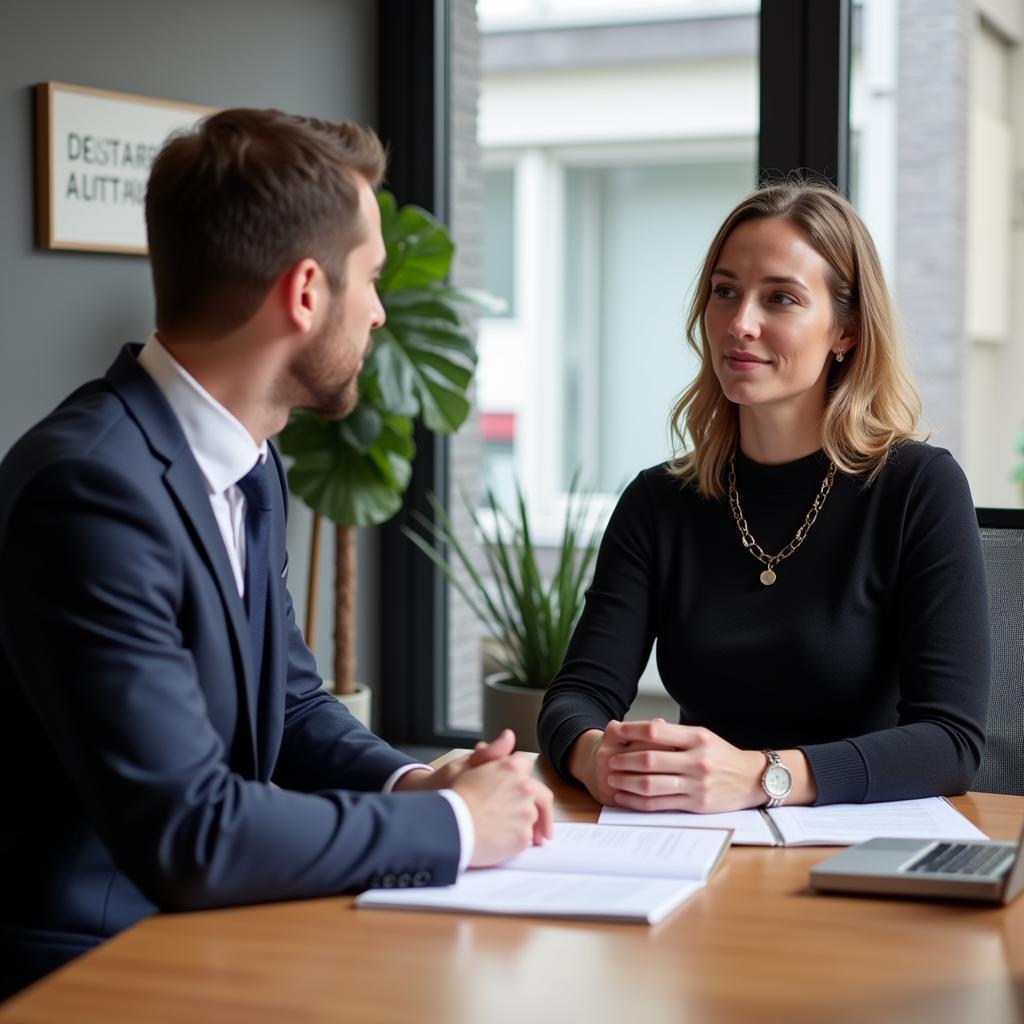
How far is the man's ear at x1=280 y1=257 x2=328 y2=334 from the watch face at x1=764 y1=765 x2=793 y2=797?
0.72 meters

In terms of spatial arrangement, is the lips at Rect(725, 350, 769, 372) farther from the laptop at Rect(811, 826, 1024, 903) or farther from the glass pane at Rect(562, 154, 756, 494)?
the glass pane at Rect(562, 154, 756, 494)

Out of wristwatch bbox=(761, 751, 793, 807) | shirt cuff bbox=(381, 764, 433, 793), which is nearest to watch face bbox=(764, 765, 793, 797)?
wristwatch bbox=(761, 751, 793, 807)

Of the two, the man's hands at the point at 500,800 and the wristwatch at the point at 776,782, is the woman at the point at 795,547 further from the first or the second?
the man's hands at the point at 500,800

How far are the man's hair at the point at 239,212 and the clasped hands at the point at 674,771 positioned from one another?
0.61 m

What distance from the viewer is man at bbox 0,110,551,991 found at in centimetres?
128

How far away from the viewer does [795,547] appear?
2064mm

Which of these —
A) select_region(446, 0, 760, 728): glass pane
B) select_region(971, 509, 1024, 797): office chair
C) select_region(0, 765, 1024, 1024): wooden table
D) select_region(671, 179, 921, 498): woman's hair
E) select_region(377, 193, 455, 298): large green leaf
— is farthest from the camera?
select_region(446, 0, 760, 728): glass pane

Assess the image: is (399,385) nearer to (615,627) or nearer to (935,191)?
(615,627)

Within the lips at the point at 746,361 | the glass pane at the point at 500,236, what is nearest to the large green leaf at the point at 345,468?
the lips at the point at 746,361

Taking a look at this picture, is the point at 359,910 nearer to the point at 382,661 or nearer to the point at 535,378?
the point at 382,661

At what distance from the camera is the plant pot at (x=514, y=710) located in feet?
11.6

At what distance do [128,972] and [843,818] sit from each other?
0.82 m

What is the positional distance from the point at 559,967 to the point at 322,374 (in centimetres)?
69

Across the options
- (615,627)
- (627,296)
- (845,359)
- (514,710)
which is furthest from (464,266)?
(615,627)
